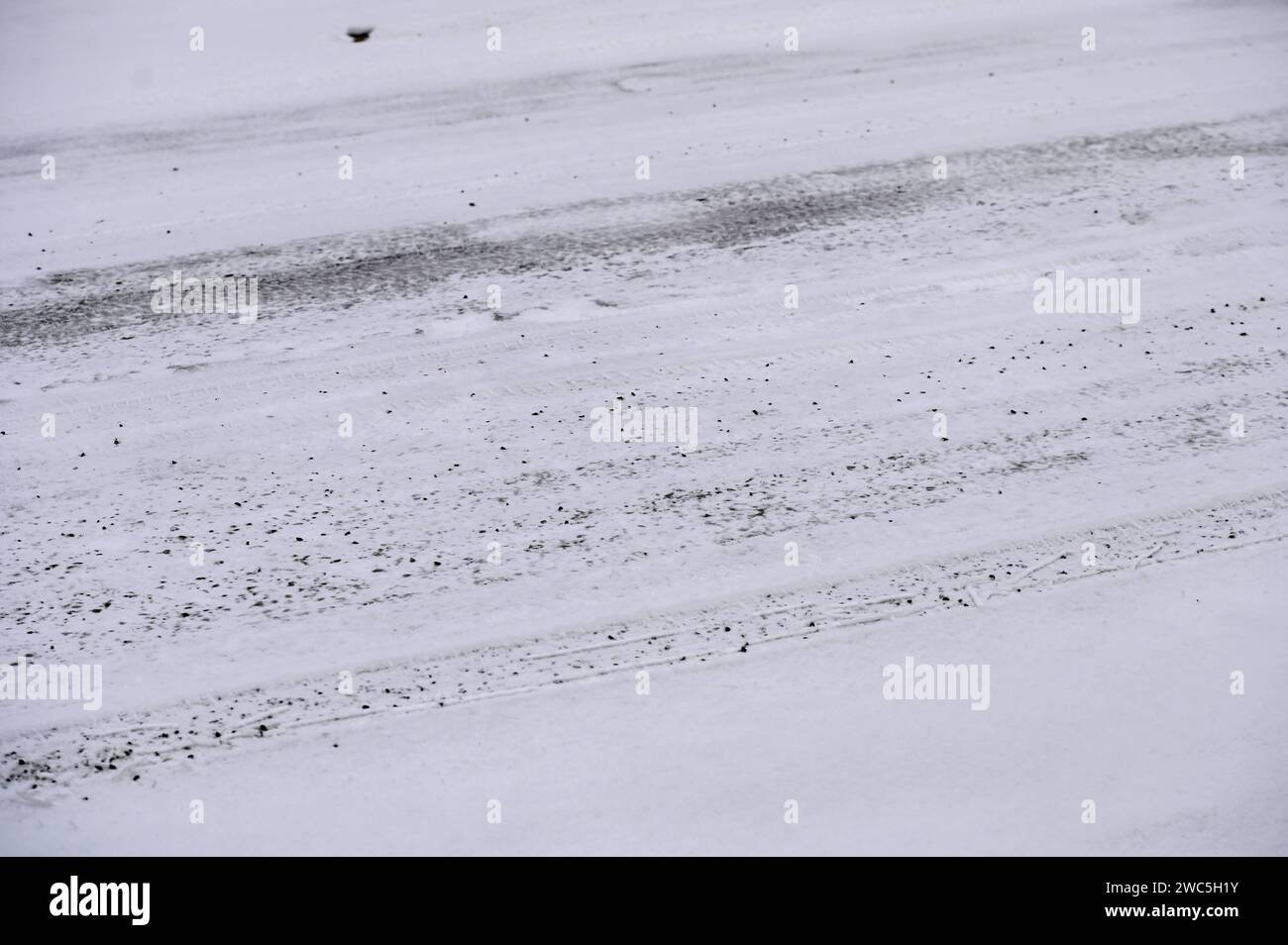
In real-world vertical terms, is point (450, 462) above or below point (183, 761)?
above

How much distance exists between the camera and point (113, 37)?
11.8m

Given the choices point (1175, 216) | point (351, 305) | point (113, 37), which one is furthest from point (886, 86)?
point (113, 37)

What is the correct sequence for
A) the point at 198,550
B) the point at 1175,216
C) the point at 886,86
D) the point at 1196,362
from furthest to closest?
1. the point at 886,86
2. the point at 1175,216
3. the point at 1196,362
4. the point at 198,550

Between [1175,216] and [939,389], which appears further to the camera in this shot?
[1175,216]

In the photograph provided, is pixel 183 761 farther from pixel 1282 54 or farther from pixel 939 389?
pixel 1282 54

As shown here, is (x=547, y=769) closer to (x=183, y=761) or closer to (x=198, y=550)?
(x=183, y=761)

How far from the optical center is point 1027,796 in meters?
5.47

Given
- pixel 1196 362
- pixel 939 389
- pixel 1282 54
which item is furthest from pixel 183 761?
pixel 1282 54

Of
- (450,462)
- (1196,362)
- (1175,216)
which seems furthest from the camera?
(1175,216)

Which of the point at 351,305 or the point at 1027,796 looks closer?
the point at 1027,796

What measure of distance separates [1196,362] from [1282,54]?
498cm

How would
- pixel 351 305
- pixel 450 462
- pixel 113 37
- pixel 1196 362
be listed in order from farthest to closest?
pixel 113 37 → pixel 351 305 → pixel 1196 362 → pixel 450 462

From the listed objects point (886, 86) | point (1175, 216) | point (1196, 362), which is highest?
point (886, 86)
